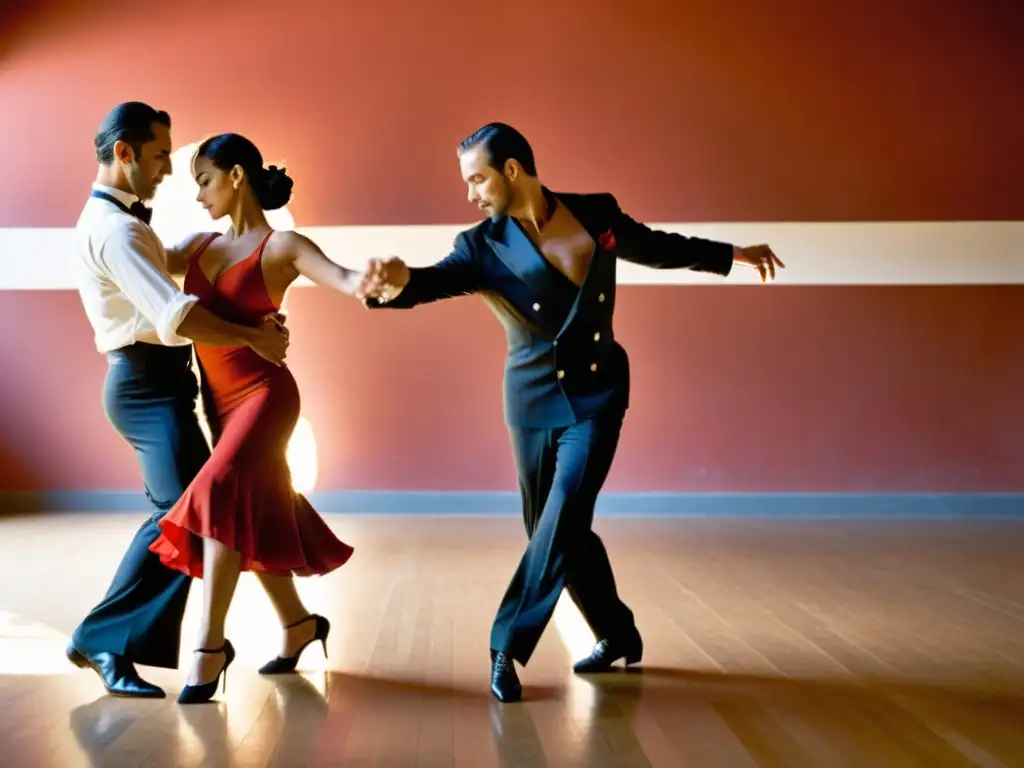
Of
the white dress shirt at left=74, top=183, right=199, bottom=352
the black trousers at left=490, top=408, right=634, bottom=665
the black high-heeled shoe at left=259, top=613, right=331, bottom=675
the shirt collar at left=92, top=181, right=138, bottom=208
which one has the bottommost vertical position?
the black high-heeled shoe at left=259, top=613, right=331, bottom=675

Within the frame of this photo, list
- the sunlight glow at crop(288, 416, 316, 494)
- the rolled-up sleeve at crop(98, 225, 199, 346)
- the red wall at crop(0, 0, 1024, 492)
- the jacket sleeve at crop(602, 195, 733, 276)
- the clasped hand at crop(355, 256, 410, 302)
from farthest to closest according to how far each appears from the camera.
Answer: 1. the red wall at crop(0, 0, 1024, 492)
2. the sunlight glow at crop(288, 416, 316, 494)
3. the jacket sleeve at crop(602, 195, 733, 276)
4. the clasped hand at crop(355, 256, 410, 302)
5. the rolled-up sleeve at crop(98, 225, 199, 346)

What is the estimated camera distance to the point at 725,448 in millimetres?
6539

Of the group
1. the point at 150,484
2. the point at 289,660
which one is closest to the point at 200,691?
the point at 289,660

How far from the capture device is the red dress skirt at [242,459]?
8.58ft

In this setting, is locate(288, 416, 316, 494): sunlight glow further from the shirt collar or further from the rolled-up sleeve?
the rolled-up sleeve

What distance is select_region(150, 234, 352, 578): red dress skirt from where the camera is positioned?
262cm

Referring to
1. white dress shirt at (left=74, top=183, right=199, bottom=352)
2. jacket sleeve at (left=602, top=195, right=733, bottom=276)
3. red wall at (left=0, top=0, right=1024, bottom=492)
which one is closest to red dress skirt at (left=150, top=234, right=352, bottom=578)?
white dress shirt at (left=74, top=183, right=199, bottom=352)

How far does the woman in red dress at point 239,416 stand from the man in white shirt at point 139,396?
0.27ft

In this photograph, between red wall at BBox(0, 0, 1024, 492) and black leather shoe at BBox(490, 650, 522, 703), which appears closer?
black leather shoe at BBox(490, 650, 522, 703)

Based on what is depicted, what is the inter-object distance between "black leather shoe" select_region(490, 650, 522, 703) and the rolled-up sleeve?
108cm

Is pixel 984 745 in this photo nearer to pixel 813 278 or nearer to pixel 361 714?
pixel 361 714

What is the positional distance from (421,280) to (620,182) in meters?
3.99

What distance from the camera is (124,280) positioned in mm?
2561

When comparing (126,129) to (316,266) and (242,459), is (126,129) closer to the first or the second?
(316,266)
